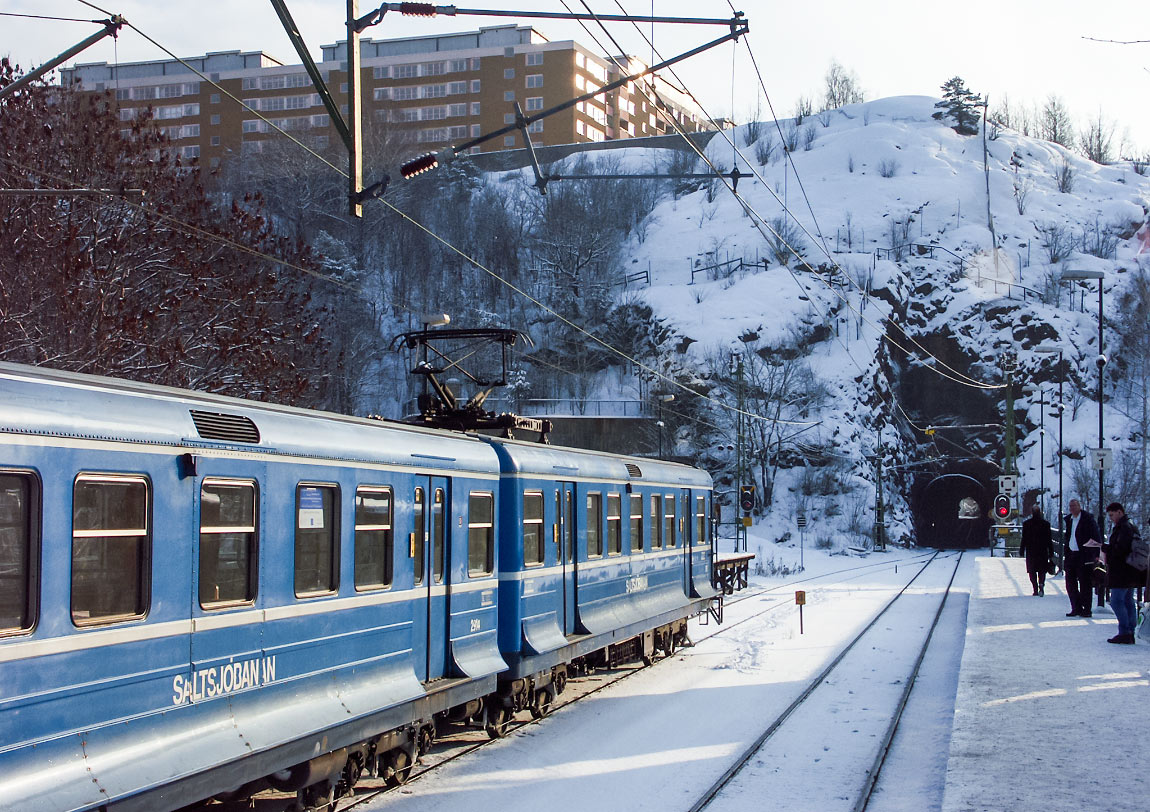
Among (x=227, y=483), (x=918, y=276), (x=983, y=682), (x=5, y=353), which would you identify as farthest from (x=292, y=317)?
(x=918, y=276)

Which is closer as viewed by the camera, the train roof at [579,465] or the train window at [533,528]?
the train roof at [579,465]

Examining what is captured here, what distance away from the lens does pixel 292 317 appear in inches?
1374

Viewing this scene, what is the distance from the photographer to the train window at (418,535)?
1011 cm

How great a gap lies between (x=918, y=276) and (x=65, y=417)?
82.3 metres

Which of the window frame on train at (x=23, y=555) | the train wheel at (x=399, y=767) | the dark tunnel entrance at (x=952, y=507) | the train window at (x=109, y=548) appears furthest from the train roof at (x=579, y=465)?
the dark tunnel entrance at (x=952, y=507)

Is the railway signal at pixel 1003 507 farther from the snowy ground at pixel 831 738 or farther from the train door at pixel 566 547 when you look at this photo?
the train door at pixel 566 547

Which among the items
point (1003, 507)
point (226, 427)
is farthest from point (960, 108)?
point (226, 427)

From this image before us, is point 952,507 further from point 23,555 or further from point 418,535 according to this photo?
point 23,555

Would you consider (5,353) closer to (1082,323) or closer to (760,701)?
(760,701)

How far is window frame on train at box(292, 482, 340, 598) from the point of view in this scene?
8.21 meters

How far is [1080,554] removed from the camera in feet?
63.1

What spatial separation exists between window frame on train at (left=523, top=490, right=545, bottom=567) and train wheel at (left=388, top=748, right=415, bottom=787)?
2813 millimetres

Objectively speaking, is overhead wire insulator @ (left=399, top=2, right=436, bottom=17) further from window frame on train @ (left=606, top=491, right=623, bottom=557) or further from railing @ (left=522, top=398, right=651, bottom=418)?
railing @ (left=522, top=398, right=651, bottom=418)

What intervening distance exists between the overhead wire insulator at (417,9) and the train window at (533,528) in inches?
198
